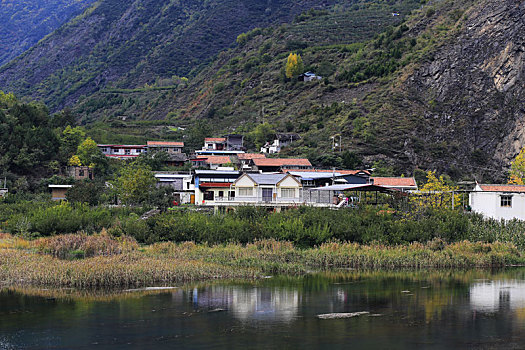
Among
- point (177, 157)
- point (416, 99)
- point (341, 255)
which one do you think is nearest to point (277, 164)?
point (177, 157)

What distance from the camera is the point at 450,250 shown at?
38.3 m

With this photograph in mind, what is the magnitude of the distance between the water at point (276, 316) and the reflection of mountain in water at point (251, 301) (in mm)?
46

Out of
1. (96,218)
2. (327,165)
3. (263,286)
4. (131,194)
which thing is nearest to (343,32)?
(327,165)

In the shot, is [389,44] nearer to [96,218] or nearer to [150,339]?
[96,218]

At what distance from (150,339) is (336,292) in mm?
10885

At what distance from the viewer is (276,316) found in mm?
24656

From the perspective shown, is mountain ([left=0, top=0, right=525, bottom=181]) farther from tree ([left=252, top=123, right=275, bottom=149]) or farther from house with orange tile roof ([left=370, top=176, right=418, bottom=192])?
house with orange tile roof ([left=370, top=176, right=418, bottom=192])

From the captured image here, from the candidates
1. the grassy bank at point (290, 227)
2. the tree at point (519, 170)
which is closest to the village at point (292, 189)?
the grassy bank at point (290, 227)

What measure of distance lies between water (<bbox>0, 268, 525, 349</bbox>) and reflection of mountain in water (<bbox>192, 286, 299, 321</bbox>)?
0.05 metres

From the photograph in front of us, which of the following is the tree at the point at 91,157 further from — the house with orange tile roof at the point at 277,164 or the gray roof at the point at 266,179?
the gray roof at the point at 266,179

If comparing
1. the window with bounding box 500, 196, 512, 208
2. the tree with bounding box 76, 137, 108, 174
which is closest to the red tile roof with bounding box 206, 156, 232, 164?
the tree with bounding box 76, 137, 108, 174

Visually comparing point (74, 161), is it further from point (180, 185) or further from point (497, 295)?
point (497, 295)

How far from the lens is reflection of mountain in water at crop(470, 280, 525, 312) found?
26.7 m

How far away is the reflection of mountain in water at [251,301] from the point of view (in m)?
25.0
